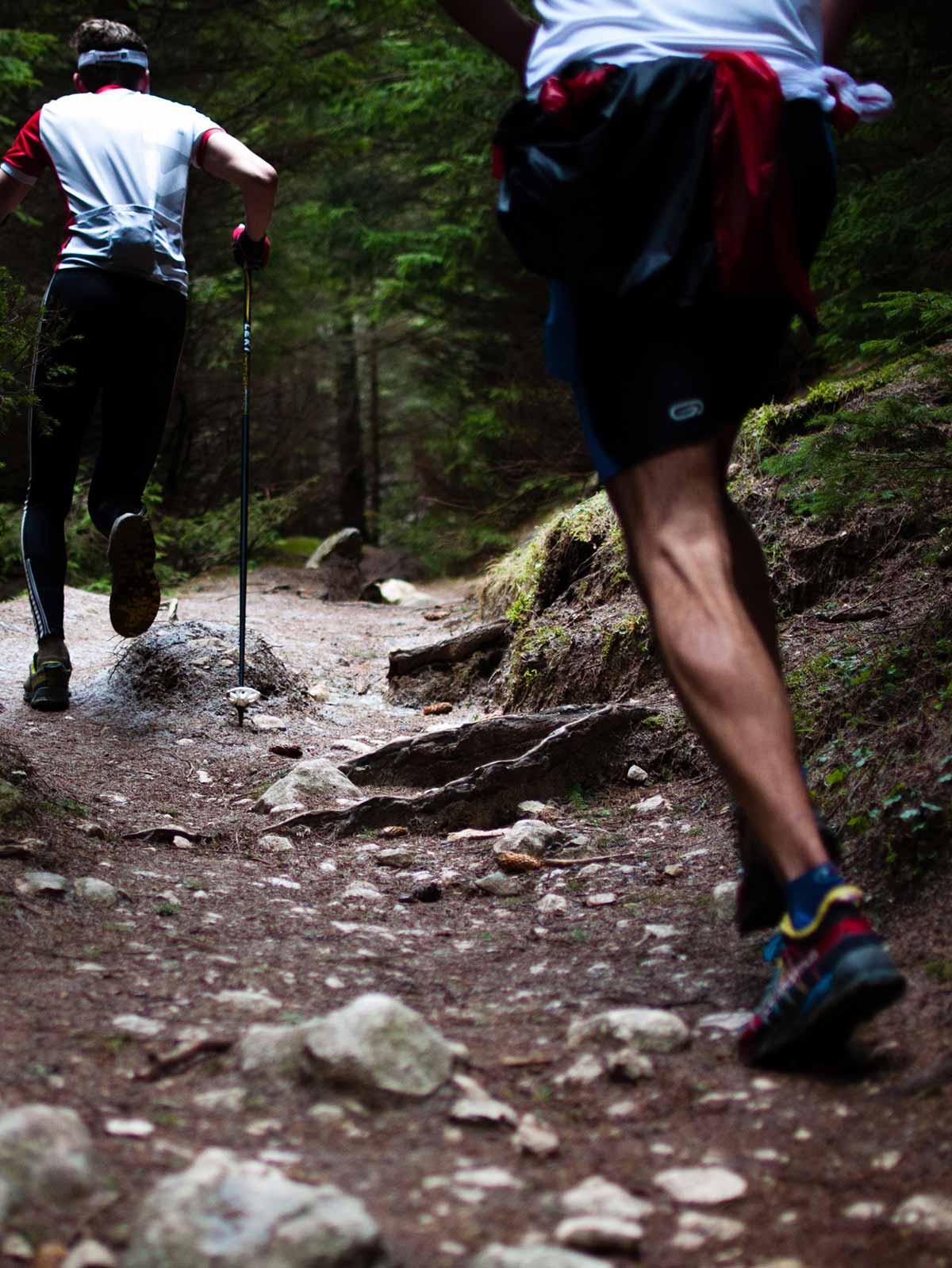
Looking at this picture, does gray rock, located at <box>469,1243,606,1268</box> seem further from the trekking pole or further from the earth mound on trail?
the earth mound on trail

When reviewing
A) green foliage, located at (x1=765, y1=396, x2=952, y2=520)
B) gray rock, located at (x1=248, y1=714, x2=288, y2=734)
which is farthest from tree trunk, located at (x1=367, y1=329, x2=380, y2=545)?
green foliage, located at (x1=765, y1=396, x2=952, y2=520)

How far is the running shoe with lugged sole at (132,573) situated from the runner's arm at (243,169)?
1.34m

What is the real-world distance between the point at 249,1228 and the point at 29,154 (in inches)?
165

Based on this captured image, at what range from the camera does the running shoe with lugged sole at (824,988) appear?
1.36 m

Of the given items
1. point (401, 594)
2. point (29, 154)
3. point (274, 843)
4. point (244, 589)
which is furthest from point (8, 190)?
point (401, 594)

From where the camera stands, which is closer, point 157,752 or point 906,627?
point 906,627

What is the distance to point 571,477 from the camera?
10.7 metres

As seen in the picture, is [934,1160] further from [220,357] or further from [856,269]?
[220,357]

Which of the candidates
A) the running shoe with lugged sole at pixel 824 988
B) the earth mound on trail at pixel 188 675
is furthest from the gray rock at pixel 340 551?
the running shoe with lugged sole at pixel 824 988

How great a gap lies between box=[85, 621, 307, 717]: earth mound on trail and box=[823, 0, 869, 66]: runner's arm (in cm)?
354

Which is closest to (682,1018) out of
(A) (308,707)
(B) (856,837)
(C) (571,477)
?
(B) (856,837)

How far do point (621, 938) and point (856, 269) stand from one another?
4302 mm

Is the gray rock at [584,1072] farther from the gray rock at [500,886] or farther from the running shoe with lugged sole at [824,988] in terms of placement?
the gray rock at [500,886]

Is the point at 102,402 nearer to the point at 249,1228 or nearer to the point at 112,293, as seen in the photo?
the point at 112,293
